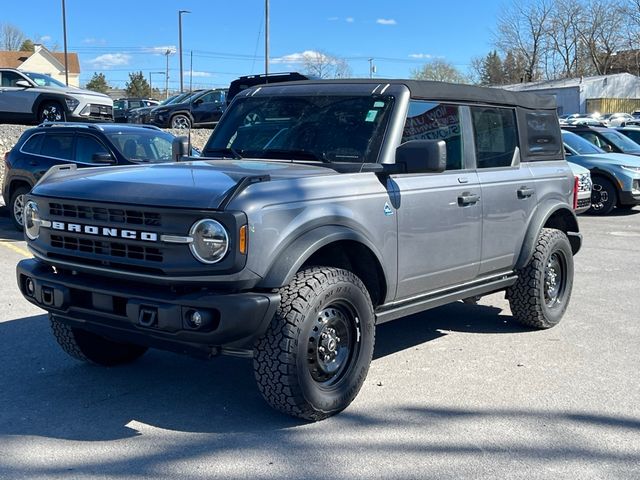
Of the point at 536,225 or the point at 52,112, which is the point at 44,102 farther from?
the point at 536,225

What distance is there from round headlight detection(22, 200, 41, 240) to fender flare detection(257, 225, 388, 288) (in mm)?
1614

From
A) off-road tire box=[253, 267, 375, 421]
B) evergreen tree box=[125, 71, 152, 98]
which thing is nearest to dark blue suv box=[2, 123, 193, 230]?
off-road tire box=[253, 267, 375, 421]

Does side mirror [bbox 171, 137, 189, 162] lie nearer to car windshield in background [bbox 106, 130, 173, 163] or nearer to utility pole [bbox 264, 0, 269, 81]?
car windshield in background [bbox 106, 130, 173, 163]

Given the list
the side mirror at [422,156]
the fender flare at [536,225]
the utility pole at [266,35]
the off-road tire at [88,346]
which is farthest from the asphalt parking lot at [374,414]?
the utility pole at [266,35]

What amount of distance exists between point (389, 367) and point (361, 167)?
1525mm

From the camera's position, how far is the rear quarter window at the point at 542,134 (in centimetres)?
639

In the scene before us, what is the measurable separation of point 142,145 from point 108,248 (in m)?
7.09

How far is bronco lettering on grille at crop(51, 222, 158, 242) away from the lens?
396 centimetres

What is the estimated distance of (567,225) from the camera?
22.5ft

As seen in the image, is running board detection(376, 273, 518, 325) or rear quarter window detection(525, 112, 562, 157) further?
rear quarter window detection(525, 112, 562, 157)

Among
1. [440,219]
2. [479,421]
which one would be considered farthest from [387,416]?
[440,219]

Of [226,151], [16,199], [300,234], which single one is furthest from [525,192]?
[16,199]

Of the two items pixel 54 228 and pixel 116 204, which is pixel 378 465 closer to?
pixel 116 204

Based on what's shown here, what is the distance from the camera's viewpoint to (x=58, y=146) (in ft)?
37.7
